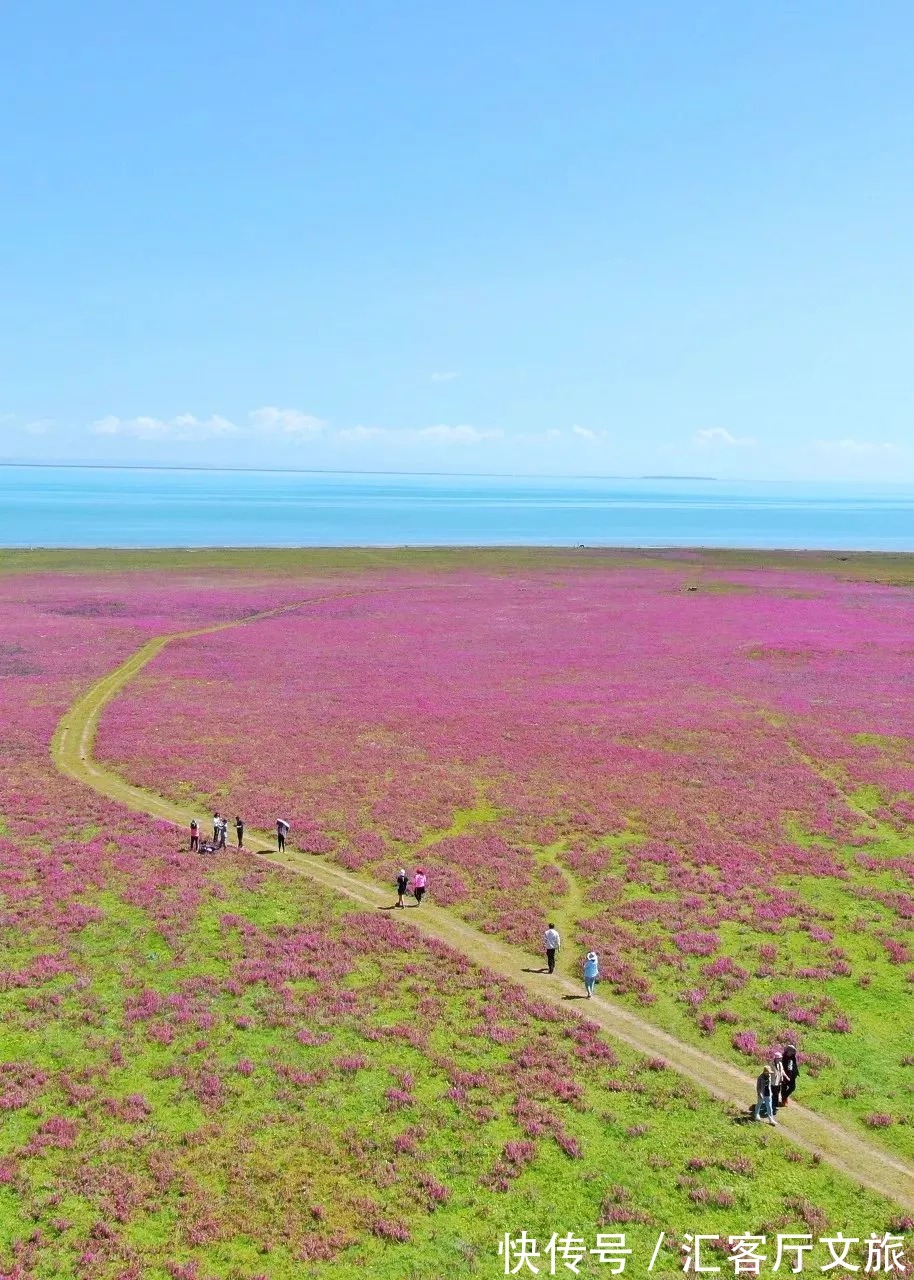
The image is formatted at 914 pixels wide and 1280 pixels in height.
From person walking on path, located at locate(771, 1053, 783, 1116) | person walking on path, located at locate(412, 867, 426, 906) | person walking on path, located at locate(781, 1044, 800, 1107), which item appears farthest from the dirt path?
person walking on path, located at locate(771, 1053, 783, 1116)

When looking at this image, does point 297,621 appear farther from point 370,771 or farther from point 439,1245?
point 439,1245

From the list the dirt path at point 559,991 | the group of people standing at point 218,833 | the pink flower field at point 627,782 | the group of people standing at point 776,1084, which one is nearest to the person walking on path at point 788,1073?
the group of people standing at point 776,1084

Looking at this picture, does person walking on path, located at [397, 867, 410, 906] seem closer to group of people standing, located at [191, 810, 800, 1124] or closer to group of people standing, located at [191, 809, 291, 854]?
group of people standing, located at [191, 810, 800, 1124]

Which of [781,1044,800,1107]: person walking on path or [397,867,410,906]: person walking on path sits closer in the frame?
[781,1044,800,1107]: person walking on path

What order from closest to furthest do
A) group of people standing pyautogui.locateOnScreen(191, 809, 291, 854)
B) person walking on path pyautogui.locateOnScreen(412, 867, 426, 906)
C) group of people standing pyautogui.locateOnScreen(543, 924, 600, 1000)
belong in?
group of people standing pyautogui.locateOnScreen(543, 924, 600, 1000)
person walking on path pyautogui.locateOnScreen(412, 867, 426, 906)
group of people standing pyautogui.locateOnScreen(191, 809, 291, 854)

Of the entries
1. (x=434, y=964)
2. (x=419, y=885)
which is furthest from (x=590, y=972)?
(x=419, y=885)

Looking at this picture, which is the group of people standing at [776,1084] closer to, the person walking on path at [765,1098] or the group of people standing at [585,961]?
the person walking on path at [765,1098]

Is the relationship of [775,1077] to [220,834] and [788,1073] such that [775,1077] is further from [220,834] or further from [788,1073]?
[220,834]
